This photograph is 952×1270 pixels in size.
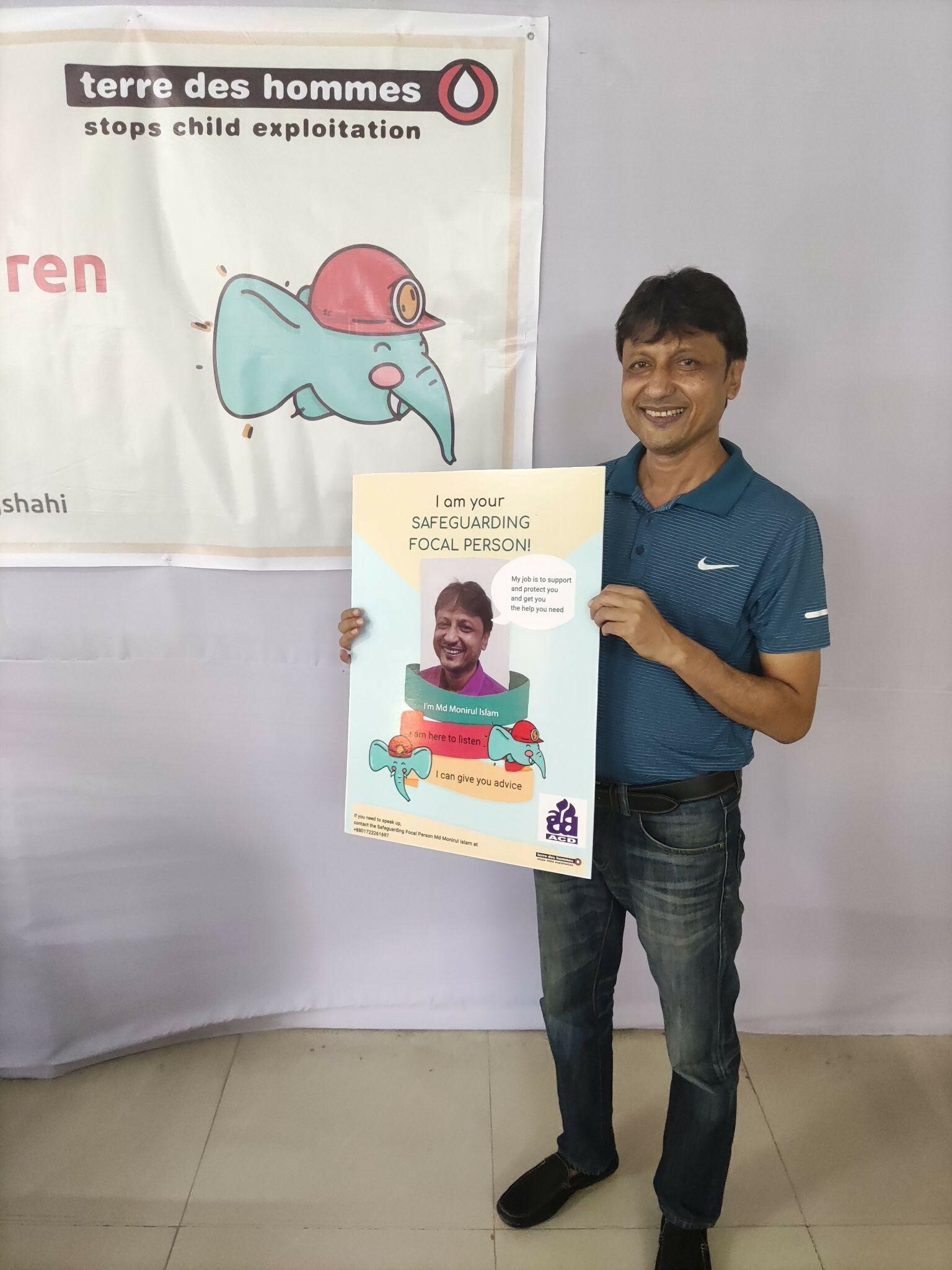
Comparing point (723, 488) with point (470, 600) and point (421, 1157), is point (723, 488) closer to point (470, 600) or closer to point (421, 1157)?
point (470, 600)

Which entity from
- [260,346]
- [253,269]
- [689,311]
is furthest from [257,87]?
[689,311]

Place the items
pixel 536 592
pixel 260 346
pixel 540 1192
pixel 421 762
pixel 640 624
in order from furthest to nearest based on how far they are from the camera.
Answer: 1. pixel 260 346
2. pixel 540 1192
3. pixel 421 762
4. pixel 536 592
5. pixel 640 624

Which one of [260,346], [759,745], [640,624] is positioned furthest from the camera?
[759,745]

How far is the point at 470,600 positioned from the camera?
120 cm

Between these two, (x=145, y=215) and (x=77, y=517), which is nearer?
(x=145, y=215)

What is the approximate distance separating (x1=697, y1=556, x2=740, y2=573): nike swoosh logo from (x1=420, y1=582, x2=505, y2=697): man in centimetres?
30

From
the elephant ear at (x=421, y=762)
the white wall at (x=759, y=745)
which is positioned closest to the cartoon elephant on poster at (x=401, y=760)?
the elephant ear at (x=421, y=762)

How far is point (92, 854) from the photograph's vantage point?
1801 mm

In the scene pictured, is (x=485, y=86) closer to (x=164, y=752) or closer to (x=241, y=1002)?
(x=164, y=752)

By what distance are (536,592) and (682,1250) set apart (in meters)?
1.08

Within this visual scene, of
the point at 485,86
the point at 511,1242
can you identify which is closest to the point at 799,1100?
the point at 511,1242

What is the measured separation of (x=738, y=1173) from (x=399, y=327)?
1709 millimetres

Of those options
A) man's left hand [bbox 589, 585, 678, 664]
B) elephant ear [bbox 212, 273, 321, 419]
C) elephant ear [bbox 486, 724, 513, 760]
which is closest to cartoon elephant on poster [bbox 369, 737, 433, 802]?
elephant ear [bbox 486, 724, 513, 760]

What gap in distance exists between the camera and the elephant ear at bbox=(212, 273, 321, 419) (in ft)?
5.07
